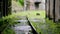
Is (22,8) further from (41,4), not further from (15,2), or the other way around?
(41,4)

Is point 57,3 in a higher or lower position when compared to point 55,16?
higher

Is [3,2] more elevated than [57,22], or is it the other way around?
[3,2]

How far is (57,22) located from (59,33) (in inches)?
120

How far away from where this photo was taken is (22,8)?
2464 centimetres

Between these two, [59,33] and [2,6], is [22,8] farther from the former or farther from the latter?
[59,33]

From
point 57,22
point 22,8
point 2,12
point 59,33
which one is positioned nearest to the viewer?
point 59,33

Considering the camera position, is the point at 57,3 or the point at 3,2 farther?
the point at 3,2

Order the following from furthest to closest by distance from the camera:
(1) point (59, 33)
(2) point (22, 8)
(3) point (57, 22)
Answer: (2) point (22, 8), (3) point (57, 22), (1) point (59, 33)

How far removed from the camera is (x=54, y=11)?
9.65 metres

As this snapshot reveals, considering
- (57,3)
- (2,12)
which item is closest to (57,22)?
(57,3)

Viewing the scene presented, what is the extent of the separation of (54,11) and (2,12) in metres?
4.47

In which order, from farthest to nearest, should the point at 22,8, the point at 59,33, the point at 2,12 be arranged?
the point at 22,8 < the point at 2,12 < the point at 59,33

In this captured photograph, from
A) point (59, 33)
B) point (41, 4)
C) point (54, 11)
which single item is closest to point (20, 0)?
point (41, 4)

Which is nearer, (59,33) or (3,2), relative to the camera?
(59,33)
